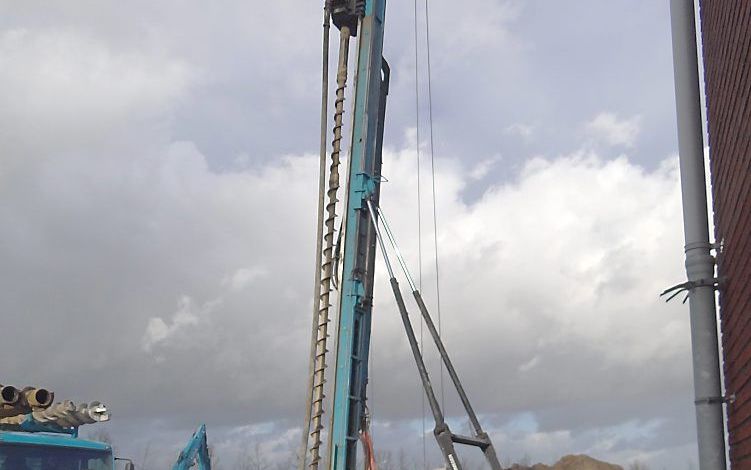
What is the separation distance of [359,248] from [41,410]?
487 centimetres

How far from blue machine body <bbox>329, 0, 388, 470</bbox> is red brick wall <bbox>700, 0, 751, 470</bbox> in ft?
11.2

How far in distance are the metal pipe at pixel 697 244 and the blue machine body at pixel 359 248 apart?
3.14 meters

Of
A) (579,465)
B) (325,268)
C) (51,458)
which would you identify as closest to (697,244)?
(325,268)

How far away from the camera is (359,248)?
29.2 feet

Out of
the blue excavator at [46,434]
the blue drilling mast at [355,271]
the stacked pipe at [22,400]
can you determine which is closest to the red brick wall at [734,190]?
the blue drilling mast at [355,271]

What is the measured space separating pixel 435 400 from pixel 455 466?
65 cm

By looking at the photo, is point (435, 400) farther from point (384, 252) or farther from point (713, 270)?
point (713, 270)

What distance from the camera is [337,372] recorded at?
855 cm

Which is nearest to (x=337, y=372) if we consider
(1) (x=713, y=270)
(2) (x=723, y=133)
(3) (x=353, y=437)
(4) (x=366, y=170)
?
(3) (x=353, y=437)

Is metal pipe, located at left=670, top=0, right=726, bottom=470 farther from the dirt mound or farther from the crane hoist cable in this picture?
the dirt mound

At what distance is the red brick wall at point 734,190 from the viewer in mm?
6312

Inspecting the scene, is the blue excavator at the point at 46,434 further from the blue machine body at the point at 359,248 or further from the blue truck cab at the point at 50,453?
the blue machine body at the point at 359,248

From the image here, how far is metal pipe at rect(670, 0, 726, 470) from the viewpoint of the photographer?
23.2 ft

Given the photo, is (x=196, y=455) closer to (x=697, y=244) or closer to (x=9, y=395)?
(x=9, y=395)
